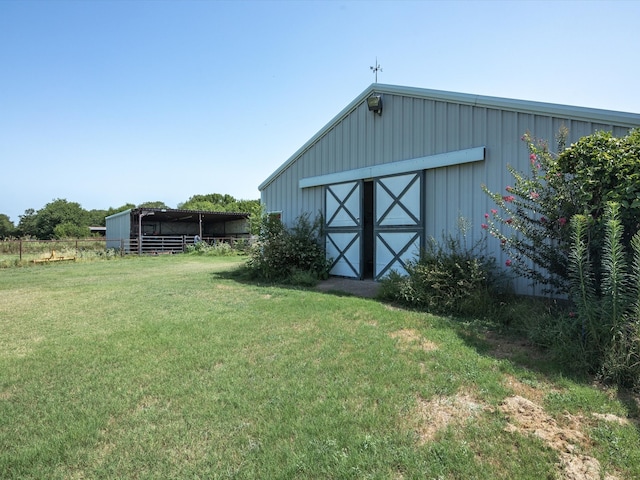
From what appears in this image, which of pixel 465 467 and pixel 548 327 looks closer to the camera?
pixel 465 467

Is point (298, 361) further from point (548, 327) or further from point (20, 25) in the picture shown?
point (20, 25)

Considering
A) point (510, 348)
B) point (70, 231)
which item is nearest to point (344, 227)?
point (510, 348)

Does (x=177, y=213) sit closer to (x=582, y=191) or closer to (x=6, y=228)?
(x=582, y=191)

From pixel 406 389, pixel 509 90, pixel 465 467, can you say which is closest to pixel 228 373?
pixel 406 389

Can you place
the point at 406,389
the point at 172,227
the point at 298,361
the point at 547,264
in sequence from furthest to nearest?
the point at 172,227 < the point at 547,264 < the point at 298,361 < the point at 406,389

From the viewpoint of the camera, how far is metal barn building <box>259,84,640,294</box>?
6.13m

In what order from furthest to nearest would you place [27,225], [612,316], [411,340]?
1. [27,225]
2. [411,340]
3. [612,316]

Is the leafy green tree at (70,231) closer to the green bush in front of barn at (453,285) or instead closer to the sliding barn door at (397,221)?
the sliding barn door at (397,221)

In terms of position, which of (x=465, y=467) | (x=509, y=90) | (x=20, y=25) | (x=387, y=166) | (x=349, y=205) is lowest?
(x=465, y=467)

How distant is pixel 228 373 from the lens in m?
3.31

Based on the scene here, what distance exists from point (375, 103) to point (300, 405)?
718 cm

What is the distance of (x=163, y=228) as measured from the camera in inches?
1177

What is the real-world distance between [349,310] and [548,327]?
2.62 m

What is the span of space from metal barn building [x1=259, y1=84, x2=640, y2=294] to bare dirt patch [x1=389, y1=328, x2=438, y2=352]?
9.76ft
